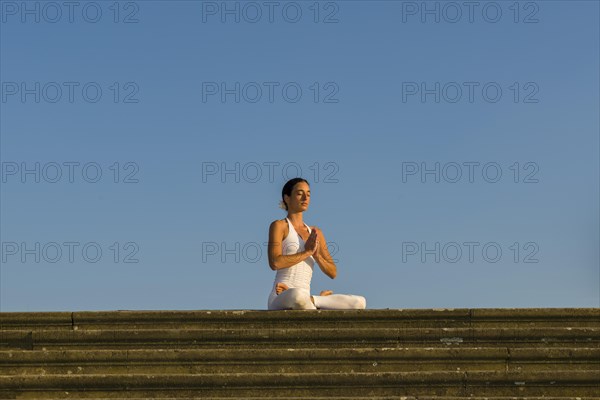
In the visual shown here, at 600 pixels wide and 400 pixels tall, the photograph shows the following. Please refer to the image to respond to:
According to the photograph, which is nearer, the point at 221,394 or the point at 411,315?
the point at 221,394

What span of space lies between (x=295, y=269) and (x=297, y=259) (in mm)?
119

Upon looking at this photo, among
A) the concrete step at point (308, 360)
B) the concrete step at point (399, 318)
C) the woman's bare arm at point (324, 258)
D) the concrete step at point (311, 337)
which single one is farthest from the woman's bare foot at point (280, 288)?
the concrete step at point (308, 360)

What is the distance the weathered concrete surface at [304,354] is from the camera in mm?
7988

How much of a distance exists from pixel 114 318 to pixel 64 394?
144 centimetres

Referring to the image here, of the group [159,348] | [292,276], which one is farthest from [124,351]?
[292,276]

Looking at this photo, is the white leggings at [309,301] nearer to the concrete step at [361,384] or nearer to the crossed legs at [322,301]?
the crossed legs at [322,301]

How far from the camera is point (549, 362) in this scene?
8.51 metres

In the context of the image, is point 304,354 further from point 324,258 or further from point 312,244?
point 324,258

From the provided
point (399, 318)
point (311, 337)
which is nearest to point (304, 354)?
point (311, 337)

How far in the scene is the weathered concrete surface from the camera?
26.2ft

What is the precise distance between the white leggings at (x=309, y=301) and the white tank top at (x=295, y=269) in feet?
0.86

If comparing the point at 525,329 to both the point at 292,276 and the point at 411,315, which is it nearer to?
the point at 411,315

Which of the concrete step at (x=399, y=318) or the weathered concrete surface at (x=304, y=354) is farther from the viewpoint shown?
the concrete step at (x=399, y=318)

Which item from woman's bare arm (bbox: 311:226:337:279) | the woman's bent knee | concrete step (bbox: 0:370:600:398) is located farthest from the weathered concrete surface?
woman's bare arm (bbox: 311:226:337:279)
